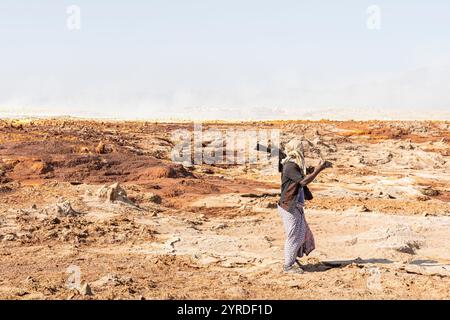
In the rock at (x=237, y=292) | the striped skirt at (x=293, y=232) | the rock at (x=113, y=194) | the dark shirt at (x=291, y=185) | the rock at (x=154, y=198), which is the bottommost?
the rock at (x=154, y=198)

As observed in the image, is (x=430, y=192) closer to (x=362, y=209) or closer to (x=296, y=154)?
(x=362, y=209)

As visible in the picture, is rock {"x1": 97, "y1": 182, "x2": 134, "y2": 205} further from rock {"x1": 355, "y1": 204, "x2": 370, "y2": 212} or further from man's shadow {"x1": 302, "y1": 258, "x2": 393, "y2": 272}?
man's shadow {"x1": 302, "y1": 258, "x2": 393, "y2": 272}

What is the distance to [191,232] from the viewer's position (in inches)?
398

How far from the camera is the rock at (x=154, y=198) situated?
44.1ft

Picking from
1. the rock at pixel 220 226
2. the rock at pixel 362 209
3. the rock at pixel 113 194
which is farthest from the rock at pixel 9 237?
the rock at pixel 362 209

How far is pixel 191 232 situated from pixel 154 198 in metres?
3.61

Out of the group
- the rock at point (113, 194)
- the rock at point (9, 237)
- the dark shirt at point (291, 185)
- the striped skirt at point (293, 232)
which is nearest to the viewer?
the dark shirt at point (291, 185)

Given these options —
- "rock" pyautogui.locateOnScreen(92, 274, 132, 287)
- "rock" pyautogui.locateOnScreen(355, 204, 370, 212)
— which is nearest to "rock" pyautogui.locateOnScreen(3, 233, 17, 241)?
"rock" pyautogui.locateOnScreen(92, 274, 132, 287)

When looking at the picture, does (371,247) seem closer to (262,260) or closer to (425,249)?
(425,249)

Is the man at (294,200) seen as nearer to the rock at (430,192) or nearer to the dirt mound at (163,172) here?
the dirt mound at (163,172)

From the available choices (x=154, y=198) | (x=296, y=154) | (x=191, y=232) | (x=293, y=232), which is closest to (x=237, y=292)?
(x=293, y=232)

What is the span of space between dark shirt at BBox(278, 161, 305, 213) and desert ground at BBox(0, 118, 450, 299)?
88cm

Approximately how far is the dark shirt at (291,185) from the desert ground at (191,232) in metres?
0.88

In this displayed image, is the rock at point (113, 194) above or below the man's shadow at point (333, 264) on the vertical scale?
above
